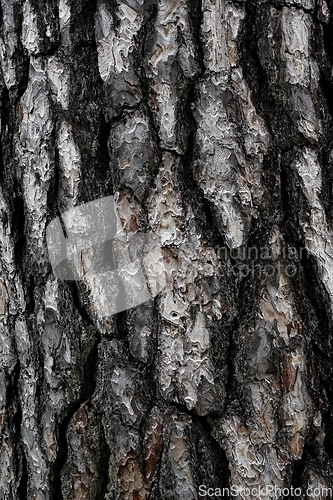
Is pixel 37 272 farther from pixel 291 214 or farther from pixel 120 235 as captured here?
pixel 291 214

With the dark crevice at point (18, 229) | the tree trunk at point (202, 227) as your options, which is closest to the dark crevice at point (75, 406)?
the tree trunk at point (202, 227)

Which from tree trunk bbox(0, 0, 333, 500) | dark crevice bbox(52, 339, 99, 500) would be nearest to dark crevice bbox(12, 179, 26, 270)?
tree trunk bbox(0, 0, 333, 500)

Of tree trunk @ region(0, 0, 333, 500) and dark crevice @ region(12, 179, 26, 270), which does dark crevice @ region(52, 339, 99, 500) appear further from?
dark crevice @ region(12, 179, 26, 270)

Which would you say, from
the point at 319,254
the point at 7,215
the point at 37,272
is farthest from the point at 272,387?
the point at 7,215

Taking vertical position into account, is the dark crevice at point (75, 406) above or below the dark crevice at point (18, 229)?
below

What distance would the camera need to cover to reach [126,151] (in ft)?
3.58

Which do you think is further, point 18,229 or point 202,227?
point 18,229

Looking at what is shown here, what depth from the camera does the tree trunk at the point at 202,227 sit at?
3.53 feet

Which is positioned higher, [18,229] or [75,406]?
[18,229]

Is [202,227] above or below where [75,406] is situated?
above

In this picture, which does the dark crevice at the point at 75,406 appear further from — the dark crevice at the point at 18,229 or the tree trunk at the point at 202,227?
the dark crevice at the point at 18,229

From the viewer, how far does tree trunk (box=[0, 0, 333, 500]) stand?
108cm

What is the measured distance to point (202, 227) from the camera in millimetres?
1083

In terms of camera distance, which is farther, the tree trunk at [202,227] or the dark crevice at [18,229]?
the dark crevice at [18,229]
